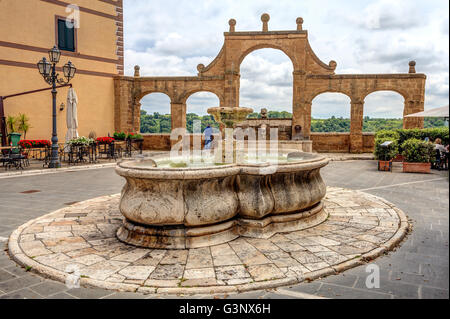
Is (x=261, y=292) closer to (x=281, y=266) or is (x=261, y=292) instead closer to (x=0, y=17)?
(x=281, y=266)

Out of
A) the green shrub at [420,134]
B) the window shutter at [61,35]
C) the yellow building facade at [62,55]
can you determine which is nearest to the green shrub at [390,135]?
the green shrub at [420,134]

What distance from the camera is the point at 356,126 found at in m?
18.2

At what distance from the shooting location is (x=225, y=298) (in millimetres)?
2814

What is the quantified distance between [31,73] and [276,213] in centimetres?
1506

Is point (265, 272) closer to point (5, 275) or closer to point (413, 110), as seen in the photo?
point (5, 275)

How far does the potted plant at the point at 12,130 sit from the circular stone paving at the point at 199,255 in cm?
953

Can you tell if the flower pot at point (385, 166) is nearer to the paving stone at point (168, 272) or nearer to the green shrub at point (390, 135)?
the green shrub at point (390, 135)

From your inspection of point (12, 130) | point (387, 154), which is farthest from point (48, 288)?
point (12, 130)

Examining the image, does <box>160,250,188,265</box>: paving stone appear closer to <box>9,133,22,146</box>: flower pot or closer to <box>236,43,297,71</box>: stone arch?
<box>9,133,22,146</box>: flower pot

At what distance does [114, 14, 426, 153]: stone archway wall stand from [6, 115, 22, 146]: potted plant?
5724 mm

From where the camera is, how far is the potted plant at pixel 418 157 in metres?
10.8

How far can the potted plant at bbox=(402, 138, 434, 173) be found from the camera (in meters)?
10.8

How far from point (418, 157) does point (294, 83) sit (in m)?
8.75
